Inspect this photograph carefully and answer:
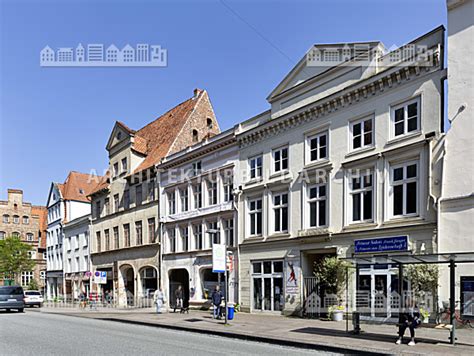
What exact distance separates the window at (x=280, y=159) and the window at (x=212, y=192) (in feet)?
17.7

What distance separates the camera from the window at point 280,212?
2375cm

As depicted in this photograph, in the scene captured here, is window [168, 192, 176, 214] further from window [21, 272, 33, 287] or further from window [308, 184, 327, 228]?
window [21, 272, 33, 287]

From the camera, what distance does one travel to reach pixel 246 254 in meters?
25.6

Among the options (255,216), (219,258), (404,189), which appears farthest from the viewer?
(255,216)

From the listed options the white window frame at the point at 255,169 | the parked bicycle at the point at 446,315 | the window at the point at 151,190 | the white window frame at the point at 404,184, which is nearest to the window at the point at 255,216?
the white window frame at the point at 255,169

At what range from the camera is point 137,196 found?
36.9 metres

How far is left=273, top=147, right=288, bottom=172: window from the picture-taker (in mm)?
24125

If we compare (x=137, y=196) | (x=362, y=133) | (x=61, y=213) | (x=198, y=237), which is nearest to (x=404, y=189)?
(x=362, y=133)

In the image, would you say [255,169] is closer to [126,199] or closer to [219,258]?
[219,258]

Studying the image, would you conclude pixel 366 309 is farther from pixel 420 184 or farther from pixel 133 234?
pixel 133 234

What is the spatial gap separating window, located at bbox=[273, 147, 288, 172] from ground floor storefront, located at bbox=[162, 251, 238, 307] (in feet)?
19.4

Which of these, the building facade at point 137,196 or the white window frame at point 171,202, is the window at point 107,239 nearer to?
the building facade at point 137,196

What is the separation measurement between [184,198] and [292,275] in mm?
11370

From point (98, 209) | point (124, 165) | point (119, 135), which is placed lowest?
point (98, 209)
